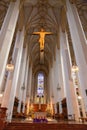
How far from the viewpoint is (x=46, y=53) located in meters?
25.8

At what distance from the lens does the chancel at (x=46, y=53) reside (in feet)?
24.4

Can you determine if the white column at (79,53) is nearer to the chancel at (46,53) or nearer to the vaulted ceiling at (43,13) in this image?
the chancel at (46,53)

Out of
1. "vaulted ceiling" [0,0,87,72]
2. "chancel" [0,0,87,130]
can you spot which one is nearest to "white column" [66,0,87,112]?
"chancel" [0,0,87,130]

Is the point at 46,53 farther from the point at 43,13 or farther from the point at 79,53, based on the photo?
the point at 79,53

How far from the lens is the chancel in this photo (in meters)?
7.43

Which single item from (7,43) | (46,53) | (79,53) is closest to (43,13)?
(7,43)

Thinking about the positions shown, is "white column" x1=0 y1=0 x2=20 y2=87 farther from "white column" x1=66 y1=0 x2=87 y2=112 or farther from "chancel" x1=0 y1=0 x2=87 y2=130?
"white column" x1=66 y1=0 x2=87 y2=112

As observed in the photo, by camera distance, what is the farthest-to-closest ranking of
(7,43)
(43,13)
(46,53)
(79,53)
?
1. (46,53)
2. (43,13)
3. (7,43)
4. (79,53)

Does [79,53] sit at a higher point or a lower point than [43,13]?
lower

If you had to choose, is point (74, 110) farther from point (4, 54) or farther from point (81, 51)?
point (4, 54)

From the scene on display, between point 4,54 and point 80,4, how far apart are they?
10.6 meters

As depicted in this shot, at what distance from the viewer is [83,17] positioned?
50.2 feet

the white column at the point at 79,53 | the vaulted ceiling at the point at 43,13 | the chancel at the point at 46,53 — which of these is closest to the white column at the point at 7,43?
the chancel at the point at 46,53

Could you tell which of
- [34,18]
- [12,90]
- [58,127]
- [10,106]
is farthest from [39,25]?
[58,127]
